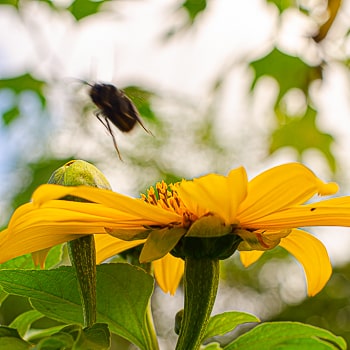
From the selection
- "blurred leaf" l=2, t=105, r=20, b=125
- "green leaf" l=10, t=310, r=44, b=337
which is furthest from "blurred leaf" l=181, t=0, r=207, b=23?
"green leaf" l=10, t=310, r=44, b=337

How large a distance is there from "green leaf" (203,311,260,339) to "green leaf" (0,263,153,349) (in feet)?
0.16

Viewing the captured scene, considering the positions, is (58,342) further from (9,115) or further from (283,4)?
(9,115)

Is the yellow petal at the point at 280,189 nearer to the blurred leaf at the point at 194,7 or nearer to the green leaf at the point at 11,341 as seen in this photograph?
the green leaf at the point at 11,341

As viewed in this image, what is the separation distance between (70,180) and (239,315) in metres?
0.12

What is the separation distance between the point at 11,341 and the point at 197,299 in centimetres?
9

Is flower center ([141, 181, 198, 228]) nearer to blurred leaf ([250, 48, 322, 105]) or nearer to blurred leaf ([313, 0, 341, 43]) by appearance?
blurred leaf ([313, 0, 341, 43])

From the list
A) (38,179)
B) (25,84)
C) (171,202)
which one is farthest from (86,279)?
(38,179)

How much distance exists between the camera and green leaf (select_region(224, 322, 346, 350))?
346 millimetres

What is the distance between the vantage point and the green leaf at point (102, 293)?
0.33 meters

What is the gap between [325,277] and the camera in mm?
414

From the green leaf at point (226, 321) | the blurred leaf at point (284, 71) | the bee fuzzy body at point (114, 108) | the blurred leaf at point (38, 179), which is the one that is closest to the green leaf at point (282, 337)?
the green leaf at point (226, 321)

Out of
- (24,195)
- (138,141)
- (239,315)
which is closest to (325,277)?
(239,315)

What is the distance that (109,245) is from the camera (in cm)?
41

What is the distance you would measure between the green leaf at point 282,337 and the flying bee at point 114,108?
124 millimetres
